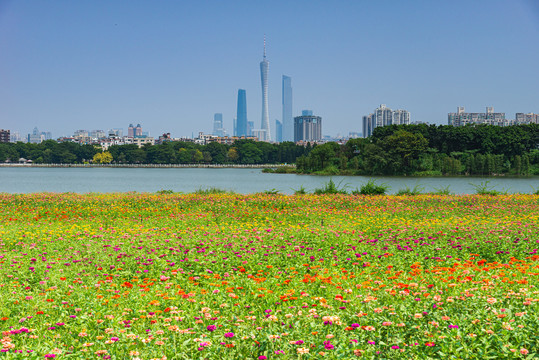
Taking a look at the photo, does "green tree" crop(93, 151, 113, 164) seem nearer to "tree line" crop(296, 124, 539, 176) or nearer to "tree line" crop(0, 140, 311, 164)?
"tree line" crop(0, 140, 311, 164)

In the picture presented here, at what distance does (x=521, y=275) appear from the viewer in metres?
7.57

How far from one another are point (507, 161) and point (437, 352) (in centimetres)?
8977

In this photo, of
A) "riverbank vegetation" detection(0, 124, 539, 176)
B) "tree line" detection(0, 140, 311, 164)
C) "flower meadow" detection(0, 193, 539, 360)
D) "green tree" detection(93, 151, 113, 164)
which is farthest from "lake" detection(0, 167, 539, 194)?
"green tree" detection(93, 151, 113, 164)

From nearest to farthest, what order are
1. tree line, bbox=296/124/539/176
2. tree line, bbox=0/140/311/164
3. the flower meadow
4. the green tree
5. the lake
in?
the flower meadow, the lake, tree line, bbox=296/124/539/176, tree line, bbox=0/140/311/164, the green tree

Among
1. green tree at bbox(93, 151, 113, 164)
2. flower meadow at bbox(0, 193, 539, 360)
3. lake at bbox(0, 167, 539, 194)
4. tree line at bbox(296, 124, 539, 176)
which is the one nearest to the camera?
flower meadow at bbox(0, 193, 539, 360)

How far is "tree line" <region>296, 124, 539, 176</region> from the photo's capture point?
82625 millimetres

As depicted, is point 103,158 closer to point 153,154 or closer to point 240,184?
point 153,154

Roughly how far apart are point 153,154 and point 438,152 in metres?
108

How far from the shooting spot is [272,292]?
741 centimetres

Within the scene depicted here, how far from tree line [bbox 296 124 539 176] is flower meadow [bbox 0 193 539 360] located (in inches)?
2736

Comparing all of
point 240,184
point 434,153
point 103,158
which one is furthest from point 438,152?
point 103,158

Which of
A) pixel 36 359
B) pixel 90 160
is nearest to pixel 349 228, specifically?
pixel 36 359

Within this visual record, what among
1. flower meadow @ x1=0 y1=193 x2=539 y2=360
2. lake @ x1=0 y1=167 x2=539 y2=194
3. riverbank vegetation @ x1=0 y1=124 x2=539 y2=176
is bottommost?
lake @ x1=0 y1=167 x2=539 y2=194

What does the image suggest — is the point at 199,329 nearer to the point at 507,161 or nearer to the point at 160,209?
the point at 160,209
